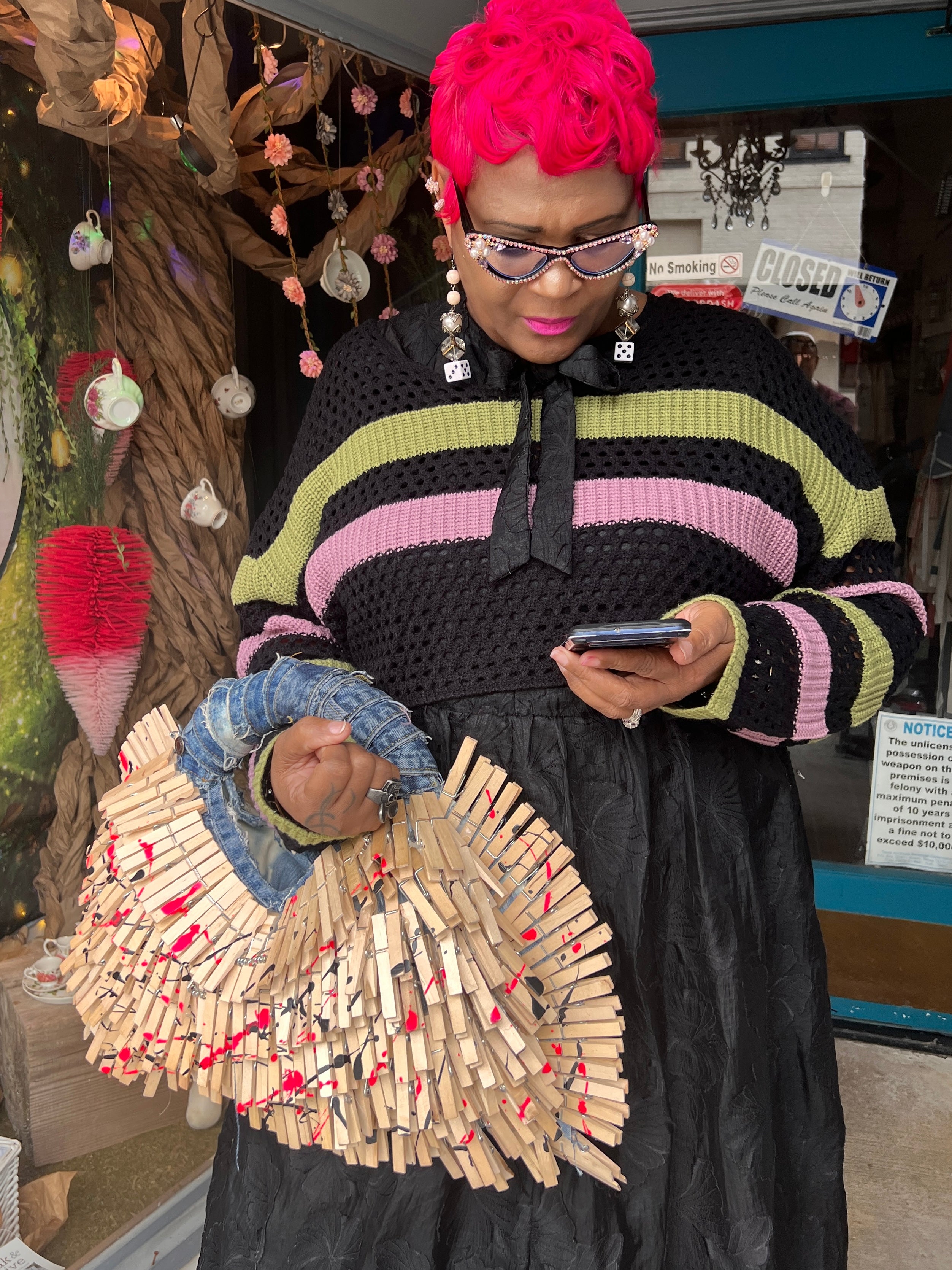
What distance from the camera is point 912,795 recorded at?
2.88 m

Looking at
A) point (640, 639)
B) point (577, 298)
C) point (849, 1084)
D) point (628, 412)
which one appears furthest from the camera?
point (849, 1084)

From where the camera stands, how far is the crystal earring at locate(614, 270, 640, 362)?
117 cm

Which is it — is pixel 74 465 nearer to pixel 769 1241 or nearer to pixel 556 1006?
pixel 556 1006

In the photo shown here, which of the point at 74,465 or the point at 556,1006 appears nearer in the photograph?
the point at 556,1006

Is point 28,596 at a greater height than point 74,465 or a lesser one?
lesser

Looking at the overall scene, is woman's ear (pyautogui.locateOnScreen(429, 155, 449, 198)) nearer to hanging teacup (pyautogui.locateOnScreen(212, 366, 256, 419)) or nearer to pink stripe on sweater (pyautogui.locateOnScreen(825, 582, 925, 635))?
pink stripe on sweater (pyautogui.locateOnScreen(825, 582, 925, 635))

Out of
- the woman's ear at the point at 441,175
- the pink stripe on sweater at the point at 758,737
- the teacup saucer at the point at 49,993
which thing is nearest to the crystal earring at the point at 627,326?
the woman's ear at the point at 441,175

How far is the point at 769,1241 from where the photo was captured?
1.13 metres

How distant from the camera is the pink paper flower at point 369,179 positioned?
2146 mm

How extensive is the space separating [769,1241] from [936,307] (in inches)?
89.8

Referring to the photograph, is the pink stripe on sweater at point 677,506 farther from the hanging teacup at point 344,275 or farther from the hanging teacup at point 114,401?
the hanging teacup at point 344,275

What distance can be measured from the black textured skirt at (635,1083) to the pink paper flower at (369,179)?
4.55ft

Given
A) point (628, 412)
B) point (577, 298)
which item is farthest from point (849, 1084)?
point (577, 298)

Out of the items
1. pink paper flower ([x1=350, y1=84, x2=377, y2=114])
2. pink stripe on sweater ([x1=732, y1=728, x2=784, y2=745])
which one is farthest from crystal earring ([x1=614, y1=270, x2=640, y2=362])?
pink paper flower ([x1=350, y1=84, x2=377, y2=114])
